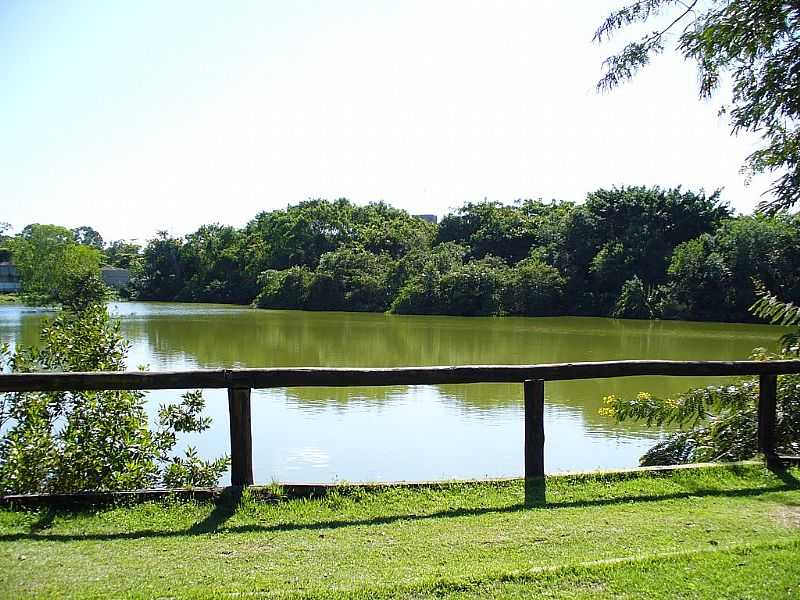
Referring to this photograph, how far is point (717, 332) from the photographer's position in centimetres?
3181

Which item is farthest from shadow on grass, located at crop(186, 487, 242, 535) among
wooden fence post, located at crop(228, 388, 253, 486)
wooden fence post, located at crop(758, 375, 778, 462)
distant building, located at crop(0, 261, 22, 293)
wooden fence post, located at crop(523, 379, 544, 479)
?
distant building, located at crop(0, 261, 22, 293)

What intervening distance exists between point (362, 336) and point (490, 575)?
26.3 meters

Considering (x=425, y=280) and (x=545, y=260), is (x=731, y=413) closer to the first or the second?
(x=425, y=280)

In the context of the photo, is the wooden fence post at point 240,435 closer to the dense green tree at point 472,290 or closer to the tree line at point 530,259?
the tree line at point 530,259

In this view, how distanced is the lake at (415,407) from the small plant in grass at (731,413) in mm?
1597

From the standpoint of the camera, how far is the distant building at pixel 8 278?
81562 mm

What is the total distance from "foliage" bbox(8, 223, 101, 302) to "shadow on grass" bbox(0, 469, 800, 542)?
168 feet

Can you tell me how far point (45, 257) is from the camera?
5431 cm

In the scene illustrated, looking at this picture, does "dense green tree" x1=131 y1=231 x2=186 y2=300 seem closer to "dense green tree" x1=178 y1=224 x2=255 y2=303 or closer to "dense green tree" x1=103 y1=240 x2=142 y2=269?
"dense green tree" x1=178 y1=224 x2=255 y2=303

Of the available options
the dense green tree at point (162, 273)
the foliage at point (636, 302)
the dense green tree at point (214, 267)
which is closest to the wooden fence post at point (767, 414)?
the foliage at point (636, 302)

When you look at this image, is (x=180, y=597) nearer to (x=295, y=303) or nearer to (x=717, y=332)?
(x=717, y=332)

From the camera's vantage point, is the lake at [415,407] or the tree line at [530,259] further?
the tree line at [530,259]

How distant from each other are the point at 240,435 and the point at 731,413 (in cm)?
463

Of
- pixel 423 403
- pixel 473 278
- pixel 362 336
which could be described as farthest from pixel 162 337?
pixel 473 278
